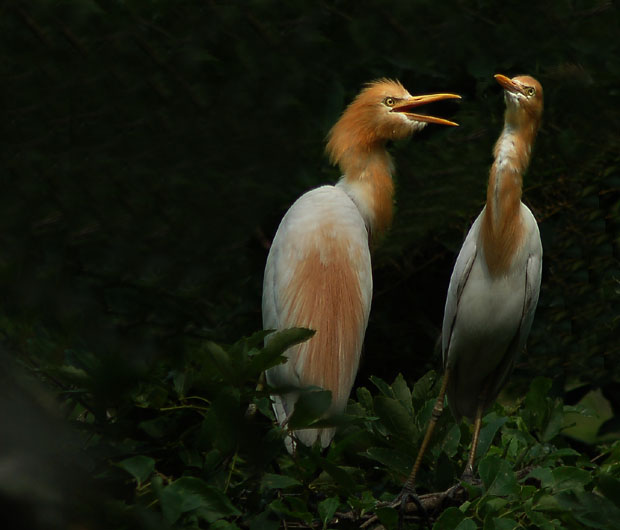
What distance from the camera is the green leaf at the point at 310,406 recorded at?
0.84 metres

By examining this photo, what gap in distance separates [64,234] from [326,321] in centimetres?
84

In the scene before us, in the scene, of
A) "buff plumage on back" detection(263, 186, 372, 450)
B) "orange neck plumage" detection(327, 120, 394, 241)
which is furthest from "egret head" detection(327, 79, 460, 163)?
"buff plumage on back" detection(263, 186, 372, 450)

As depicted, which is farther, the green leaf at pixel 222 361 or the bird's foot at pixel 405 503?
the bird's foot at pixel 405 503

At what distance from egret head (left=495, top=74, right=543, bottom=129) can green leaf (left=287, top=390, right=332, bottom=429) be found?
1101 millimetres

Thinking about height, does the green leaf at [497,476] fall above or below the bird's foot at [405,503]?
above

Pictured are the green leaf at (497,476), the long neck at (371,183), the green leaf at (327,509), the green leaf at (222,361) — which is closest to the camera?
the green leaf at (222,361)

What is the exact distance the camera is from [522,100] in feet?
5.79

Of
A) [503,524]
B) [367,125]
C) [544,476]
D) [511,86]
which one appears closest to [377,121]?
[367,125]

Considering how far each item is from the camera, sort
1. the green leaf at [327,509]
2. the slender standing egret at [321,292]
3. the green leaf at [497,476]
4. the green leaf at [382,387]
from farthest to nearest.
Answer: the slender standing egret at [321,292]
the green leaf at [382,387]
the green leaf at [497,476]
the green leaf at [327,509]

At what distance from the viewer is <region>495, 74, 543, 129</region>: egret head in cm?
177

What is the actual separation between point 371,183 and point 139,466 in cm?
140

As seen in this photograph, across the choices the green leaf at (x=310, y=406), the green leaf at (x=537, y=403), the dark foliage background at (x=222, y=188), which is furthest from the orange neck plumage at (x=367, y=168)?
the green leaf at (x=310, y=406)

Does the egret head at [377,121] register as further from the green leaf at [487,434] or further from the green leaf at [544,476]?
the green leaf at [544,476]

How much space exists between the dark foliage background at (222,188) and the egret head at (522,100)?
18.6 inches
